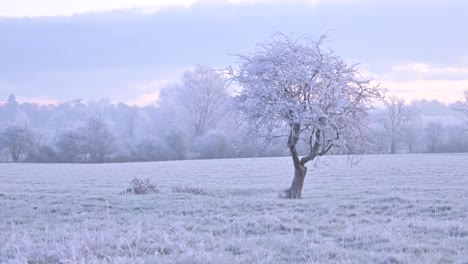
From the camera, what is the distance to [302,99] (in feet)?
65.2

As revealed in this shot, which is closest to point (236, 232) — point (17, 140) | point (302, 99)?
point (302, 99)

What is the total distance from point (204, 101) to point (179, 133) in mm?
13943

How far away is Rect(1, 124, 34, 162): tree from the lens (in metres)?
80.4

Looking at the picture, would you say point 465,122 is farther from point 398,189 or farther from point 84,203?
point 84,203

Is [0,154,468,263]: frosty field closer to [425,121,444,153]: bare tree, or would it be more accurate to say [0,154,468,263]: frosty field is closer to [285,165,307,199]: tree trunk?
[285,165,307,199]: tree trunk

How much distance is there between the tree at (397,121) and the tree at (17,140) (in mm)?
59332

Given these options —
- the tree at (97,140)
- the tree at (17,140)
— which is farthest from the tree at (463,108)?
the tree at (17,140)

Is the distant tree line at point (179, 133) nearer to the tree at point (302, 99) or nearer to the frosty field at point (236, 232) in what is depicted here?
the tree at point (302, 99)

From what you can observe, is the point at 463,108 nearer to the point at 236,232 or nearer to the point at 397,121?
the point at 397,121

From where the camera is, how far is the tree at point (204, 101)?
9600cm

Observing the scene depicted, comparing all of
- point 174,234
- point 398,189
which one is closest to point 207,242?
point 174,234

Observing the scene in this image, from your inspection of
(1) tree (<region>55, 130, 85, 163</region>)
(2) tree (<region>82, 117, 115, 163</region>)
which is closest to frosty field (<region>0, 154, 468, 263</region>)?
(1) tree (<region>55, 130, 85, 163</region>)

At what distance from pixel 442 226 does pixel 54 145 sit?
7656 centimetres

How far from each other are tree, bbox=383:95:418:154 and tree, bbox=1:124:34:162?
59.3 meters
